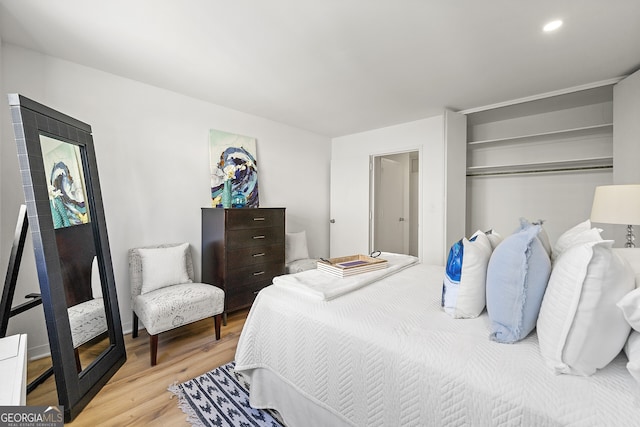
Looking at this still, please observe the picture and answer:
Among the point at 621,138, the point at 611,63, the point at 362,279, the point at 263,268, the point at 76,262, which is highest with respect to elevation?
the point at 611,63

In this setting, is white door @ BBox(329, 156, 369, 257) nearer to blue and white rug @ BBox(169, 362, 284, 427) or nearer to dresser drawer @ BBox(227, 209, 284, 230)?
dresser drawer @ BBox(227, 209, 284, 230)

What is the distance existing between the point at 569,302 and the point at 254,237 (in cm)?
265

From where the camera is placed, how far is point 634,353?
2.55ft

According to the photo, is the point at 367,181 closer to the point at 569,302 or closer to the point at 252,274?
the point at 252,274

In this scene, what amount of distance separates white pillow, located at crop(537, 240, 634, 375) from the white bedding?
2.2 inches

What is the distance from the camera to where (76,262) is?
1826 millimetres

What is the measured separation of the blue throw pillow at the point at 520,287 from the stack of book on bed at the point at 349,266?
96cm

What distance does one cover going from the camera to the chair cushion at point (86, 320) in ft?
5.52

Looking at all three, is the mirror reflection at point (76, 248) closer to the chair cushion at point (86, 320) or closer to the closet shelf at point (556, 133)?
the chair cushion at point (86, 320)

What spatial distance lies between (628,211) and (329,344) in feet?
7.58

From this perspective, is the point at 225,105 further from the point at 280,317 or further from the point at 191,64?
the point at 280,317

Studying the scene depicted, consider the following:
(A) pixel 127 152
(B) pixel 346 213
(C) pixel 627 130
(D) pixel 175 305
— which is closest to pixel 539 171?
(C) pixel 627 130

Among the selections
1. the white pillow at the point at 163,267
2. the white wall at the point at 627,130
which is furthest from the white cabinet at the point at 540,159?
the white pillow at the point at 163,267

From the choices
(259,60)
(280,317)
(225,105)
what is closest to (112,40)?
(259,60)
